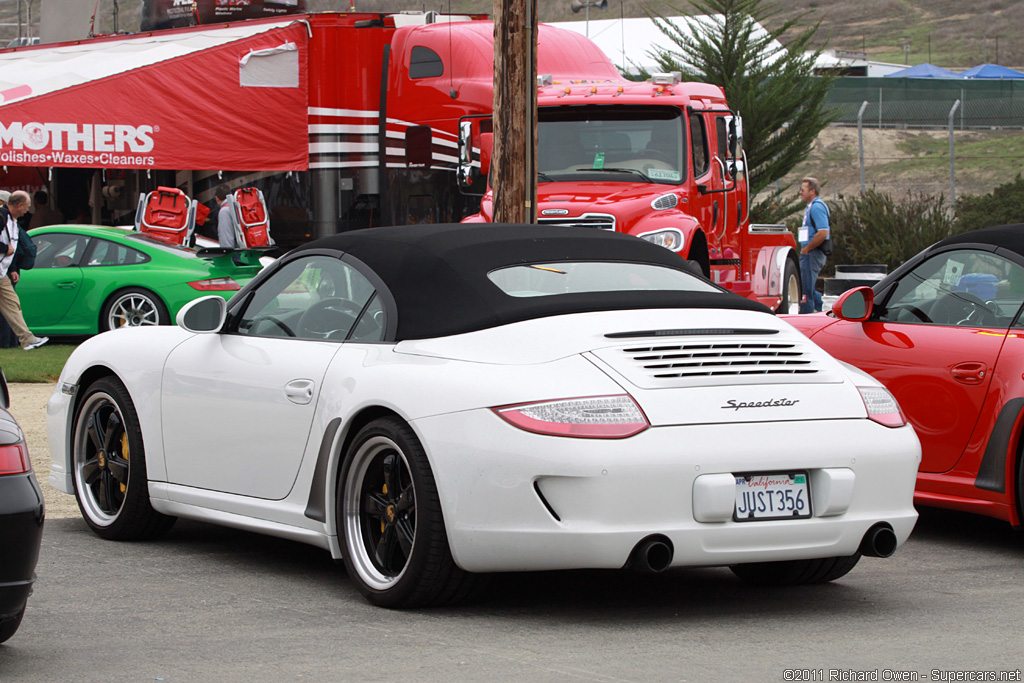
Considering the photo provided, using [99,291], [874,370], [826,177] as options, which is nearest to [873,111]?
[826,177]

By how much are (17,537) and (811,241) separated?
635 inches

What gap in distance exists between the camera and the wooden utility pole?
1020 cm

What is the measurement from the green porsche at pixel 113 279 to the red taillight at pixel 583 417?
11401 millimetres

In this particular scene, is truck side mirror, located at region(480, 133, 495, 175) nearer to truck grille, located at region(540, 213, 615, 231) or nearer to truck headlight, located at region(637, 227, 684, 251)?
truck grille, located at region(540, 213, 615, 231)

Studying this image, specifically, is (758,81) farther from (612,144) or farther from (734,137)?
(612,144)

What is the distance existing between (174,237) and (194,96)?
2.00 m

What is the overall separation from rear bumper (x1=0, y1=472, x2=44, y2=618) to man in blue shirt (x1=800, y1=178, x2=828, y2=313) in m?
15.8

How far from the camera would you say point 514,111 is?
33.5 ft

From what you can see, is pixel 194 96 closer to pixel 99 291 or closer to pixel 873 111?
pixel 99 291

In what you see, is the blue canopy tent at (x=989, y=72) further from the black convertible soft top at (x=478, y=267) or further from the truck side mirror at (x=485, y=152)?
the black convertible soft top at (x=478, y=267)

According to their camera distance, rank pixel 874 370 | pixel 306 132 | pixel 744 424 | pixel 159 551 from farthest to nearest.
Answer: pixel 306 132 < pixel 874 370 < pixel 159 551 < pixel 744 424

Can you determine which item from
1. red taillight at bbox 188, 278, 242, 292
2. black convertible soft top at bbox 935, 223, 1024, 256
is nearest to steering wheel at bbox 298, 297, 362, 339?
black convertible soft top at bbox 935, 223, 1024, 256

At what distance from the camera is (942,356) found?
271 inches

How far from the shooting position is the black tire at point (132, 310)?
1602 centimetres
